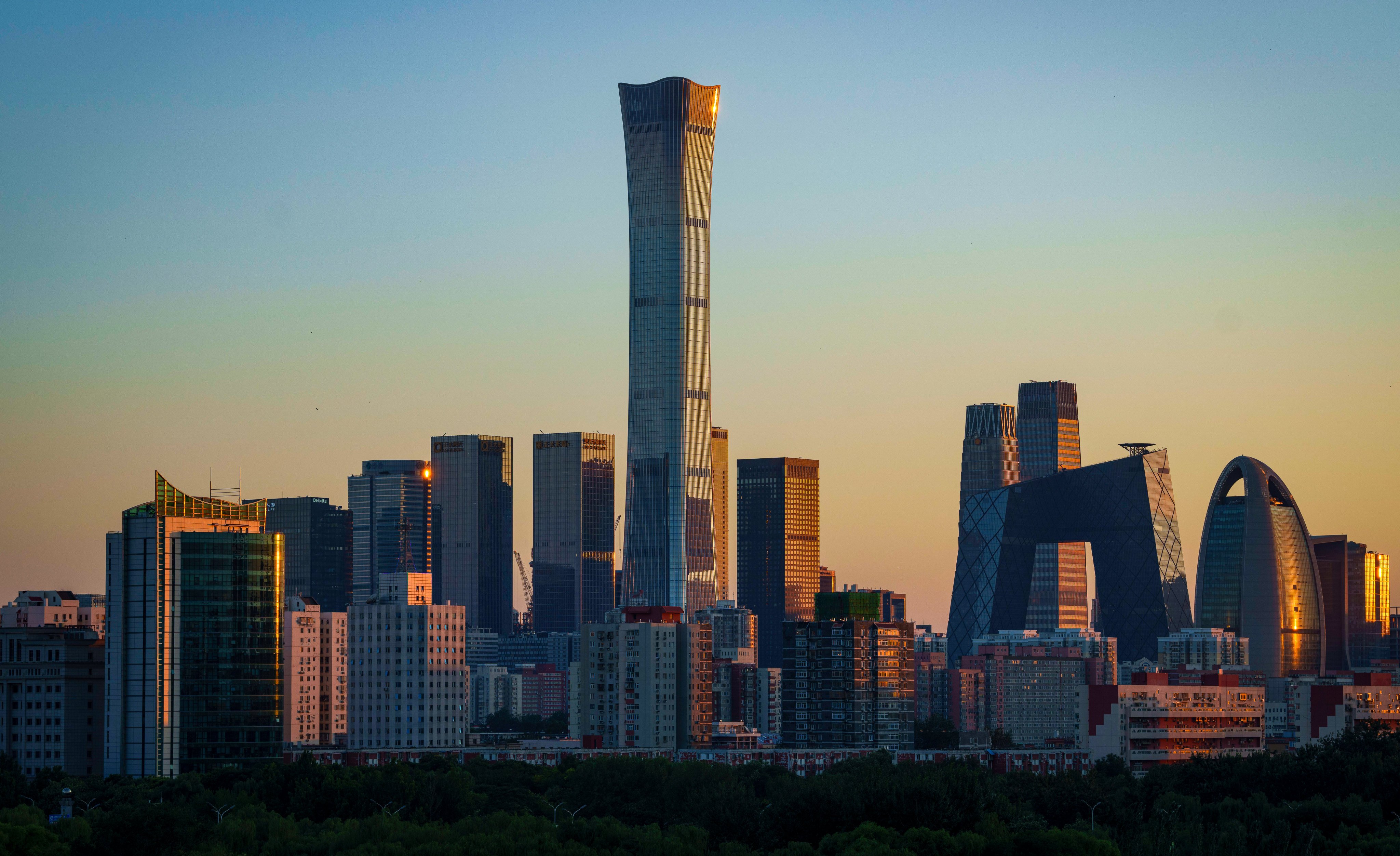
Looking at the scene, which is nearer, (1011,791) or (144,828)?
(144,828)

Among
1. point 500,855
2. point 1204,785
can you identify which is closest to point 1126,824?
point 1204,785

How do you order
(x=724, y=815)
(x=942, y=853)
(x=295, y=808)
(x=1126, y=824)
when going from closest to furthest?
(x=942, y=853), (x=724, y=815), (x=1126, y=824), (x=295, y=808)

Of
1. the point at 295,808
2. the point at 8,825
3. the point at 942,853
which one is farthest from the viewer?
the point at 295,808

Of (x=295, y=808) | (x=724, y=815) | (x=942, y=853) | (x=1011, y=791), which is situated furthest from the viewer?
(x=1011, y=791)

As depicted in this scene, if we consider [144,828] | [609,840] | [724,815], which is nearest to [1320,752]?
[724,815]

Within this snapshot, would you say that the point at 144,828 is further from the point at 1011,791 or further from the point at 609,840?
the point at 1011,791

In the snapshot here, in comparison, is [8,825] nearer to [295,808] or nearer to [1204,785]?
[295,808]
